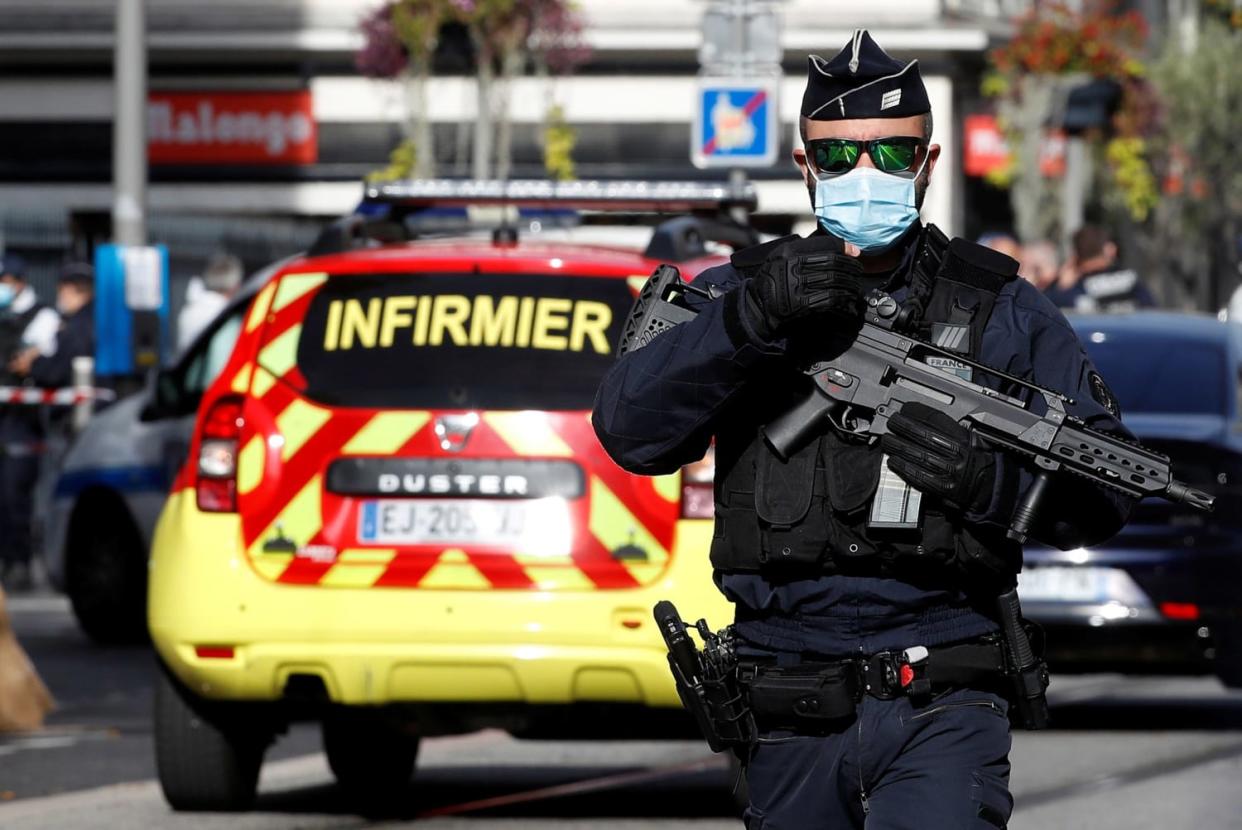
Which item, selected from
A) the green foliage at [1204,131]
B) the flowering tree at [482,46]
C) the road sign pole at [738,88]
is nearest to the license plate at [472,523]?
the road sign pole at [738,88]

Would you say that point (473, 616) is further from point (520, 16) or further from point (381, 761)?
point (520, 16)

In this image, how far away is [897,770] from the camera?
13.5 ft

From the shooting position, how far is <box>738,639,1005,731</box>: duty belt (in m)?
4.11

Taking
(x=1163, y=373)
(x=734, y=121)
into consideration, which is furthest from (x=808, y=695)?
(x=734, y=121)

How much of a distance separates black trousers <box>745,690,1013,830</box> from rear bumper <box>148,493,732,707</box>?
2977 mm

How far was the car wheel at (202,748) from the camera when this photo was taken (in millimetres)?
7613

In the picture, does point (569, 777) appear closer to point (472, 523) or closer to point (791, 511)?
point (472, 523)

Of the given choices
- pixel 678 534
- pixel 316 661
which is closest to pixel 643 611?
pixel 678 534

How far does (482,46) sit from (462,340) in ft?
74.9

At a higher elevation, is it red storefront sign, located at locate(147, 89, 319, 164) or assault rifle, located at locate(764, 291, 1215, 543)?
assault rifle, located at locate(764, 291, 1215, 543)

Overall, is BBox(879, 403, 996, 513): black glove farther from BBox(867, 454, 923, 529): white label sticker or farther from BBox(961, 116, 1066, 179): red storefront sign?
BBox(961, 116, 1066, 179): red storefront sign

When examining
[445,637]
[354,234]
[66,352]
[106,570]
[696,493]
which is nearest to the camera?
[445,637]

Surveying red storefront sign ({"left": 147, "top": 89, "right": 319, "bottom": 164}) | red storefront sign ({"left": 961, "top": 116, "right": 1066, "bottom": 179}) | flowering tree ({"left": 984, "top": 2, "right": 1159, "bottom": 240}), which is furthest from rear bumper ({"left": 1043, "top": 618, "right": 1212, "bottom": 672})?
red storefront sign ({"left": 147, "top": 89, "right": 319, "bottom": 164})

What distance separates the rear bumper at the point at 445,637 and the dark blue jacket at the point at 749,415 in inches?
114
